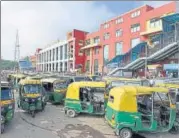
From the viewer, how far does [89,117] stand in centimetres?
1297

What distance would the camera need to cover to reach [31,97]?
521 inches

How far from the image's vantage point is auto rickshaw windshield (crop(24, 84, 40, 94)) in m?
13.6

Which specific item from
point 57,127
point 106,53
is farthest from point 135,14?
point 57,127

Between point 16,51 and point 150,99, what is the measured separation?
2248 inches

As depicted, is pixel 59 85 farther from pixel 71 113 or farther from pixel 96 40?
pixel 96 40

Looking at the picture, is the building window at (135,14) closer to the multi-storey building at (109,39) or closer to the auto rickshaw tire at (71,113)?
the multi-storey building at (109,39)

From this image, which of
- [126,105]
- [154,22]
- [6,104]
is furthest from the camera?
[154,22]

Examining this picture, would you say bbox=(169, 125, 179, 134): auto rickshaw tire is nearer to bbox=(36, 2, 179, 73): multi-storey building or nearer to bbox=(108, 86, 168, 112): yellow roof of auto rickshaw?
bbox=(108, 86, 168, 112): yellow roof of auto rickshaw

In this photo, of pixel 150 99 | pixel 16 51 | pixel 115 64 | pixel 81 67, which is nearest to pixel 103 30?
pixel 81 67

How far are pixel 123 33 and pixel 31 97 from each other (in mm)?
28382

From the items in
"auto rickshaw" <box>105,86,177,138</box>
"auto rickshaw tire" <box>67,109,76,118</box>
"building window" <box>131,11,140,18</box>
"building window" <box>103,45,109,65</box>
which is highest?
"building window" <box>131,11,140,18</box>

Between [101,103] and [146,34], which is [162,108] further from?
[146,34]

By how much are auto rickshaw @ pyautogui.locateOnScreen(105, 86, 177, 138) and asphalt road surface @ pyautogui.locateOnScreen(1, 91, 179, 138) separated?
1.84ft

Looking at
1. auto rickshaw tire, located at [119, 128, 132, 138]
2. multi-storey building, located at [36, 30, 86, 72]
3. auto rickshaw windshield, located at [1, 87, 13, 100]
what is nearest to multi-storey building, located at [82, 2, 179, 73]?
multi-storey building, located at [36, 30, 86, 72]
